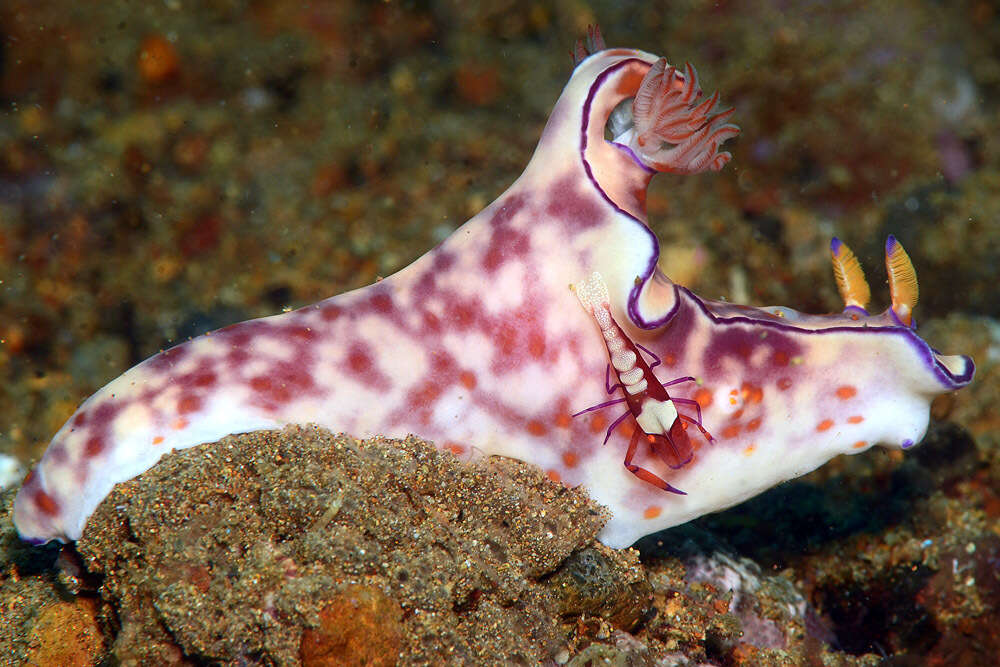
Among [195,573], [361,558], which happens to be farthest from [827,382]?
[195,573]

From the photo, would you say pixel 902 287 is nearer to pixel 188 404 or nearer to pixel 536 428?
pixel 536 428

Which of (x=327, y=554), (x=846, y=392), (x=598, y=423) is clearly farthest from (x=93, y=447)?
(x=846, y=392)

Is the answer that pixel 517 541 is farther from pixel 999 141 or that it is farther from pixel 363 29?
pixel 999 141

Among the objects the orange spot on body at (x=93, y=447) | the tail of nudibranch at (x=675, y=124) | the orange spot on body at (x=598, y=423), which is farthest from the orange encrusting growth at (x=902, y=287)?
the orange spot on body at (x=93, y=447)

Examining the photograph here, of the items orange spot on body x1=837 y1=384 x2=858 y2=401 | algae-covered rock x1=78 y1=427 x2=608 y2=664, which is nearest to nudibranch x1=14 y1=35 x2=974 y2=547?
orange spot on body x1=837 y1=384 x2=858 y2=401

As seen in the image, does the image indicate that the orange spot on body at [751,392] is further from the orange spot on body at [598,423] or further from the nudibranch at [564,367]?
the orange spot on body at [598,423]

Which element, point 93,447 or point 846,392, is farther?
point 846,392
